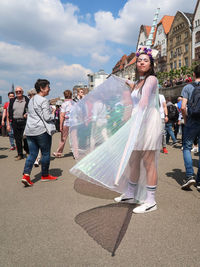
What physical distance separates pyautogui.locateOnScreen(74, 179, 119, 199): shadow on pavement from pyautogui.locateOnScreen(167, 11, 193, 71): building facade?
4222cm

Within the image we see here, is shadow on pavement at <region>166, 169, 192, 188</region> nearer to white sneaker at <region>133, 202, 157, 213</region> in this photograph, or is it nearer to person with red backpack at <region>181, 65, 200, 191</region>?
person with red backpack at <region>181, 65, 200, 191</region>

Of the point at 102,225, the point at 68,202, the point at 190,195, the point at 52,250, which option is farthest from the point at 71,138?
the point at 190,195

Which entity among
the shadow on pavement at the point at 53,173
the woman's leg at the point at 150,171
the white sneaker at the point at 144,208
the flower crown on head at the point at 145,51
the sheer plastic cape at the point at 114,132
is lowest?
the shadow on pavement at the point at 53,173

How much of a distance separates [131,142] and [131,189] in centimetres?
86

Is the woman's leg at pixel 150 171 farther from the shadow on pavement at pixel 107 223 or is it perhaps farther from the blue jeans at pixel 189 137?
the blue jeans at pixel 189 137

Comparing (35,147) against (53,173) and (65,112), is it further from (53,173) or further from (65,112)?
(65,112)

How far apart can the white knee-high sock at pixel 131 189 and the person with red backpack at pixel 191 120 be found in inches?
43.9

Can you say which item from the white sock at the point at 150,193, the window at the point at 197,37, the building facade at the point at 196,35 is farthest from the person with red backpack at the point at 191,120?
the window at the point at 197,37

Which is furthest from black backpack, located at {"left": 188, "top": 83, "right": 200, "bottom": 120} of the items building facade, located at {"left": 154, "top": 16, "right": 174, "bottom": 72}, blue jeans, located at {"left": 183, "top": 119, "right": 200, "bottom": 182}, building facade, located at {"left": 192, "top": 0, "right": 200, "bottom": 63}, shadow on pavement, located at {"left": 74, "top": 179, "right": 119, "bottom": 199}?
building facade, located at {"left": 154, "top": 16, "right": 174, "bottom": 72}

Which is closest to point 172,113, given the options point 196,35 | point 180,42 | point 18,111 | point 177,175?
point 177,175

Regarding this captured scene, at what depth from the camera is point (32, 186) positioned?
4305 millimetres

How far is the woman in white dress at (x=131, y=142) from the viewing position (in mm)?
2611

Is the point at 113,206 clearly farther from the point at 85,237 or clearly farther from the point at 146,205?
the point at 85,237

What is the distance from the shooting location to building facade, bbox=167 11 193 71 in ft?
137
